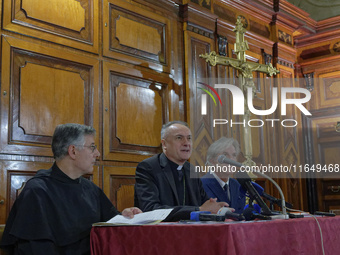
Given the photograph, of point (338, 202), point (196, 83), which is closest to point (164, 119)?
point (196, 83)

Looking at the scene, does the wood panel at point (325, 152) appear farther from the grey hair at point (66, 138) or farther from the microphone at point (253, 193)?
the grey hair at point (66, 138)

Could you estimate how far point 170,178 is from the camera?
2.97 meters

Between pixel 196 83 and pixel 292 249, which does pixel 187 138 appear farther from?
pixel 196 83

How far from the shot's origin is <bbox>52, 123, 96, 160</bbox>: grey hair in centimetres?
250

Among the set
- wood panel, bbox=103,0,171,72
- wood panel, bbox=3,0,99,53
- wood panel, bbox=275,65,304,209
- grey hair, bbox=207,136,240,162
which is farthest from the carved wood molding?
grey hair, bbox=207,136,240,162

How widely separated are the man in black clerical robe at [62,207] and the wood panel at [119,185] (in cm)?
108

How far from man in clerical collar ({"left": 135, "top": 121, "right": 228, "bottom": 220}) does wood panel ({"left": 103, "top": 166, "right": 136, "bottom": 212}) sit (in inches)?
32.9

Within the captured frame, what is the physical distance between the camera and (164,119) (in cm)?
440

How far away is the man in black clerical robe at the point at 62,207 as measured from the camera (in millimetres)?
2182

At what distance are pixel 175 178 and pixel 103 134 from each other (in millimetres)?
960

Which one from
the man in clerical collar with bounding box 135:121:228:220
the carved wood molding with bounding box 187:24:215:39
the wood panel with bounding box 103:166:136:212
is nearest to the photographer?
the man in clerical collar with bounding box 135:121:228:220

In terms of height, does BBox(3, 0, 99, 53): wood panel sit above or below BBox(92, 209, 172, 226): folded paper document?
above

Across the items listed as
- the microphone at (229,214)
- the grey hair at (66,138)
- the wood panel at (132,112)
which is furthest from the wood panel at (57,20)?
the microphone at (229,214)

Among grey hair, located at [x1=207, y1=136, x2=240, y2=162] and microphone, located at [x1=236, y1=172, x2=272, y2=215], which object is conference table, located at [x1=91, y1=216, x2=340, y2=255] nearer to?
microphone, located at [x1=236, y1=172, x2=272, y2=215]
